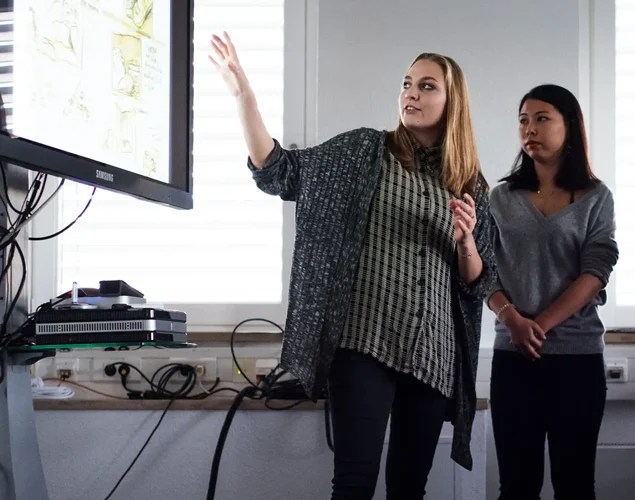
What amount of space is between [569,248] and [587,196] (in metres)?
0.16

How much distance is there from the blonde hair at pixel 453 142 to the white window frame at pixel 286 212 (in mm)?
1022

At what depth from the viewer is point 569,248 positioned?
2348 millimetres

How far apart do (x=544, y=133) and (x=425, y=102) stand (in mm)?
514

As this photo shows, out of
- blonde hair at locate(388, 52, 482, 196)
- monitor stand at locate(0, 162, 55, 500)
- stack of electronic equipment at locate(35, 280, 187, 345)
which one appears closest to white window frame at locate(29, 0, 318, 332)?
blonde hair at locate(388, 52, 482, 196)

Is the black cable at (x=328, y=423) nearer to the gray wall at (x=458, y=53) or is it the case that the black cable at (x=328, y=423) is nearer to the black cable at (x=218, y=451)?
the black cable at (x=218, y=451)

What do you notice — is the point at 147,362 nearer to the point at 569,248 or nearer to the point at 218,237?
the point at 218,237

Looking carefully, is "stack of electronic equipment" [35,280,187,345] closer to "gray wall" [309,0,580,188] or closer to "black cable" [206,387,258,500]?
"black cable" [206,387,258,500]

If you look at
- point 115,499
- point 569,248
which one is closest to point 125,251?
point 115,499

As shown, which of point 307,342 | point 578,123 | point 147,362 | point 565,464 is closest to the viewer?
point 307,342

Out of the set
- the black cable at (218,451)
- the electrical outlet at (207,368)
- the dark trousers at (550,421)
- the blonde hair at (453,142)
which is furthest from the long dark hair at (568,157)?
the electrical outlet at (207,368)

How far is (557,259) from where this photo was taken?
2.34 meters

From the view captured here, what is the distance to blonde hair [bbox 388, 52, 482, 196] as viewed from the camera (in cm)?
203

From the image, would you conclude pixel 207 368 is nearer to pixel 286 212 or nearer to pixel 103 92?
pixel 286 212

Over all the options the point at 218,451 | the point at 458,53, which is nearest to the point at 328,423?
the point at 218,451
